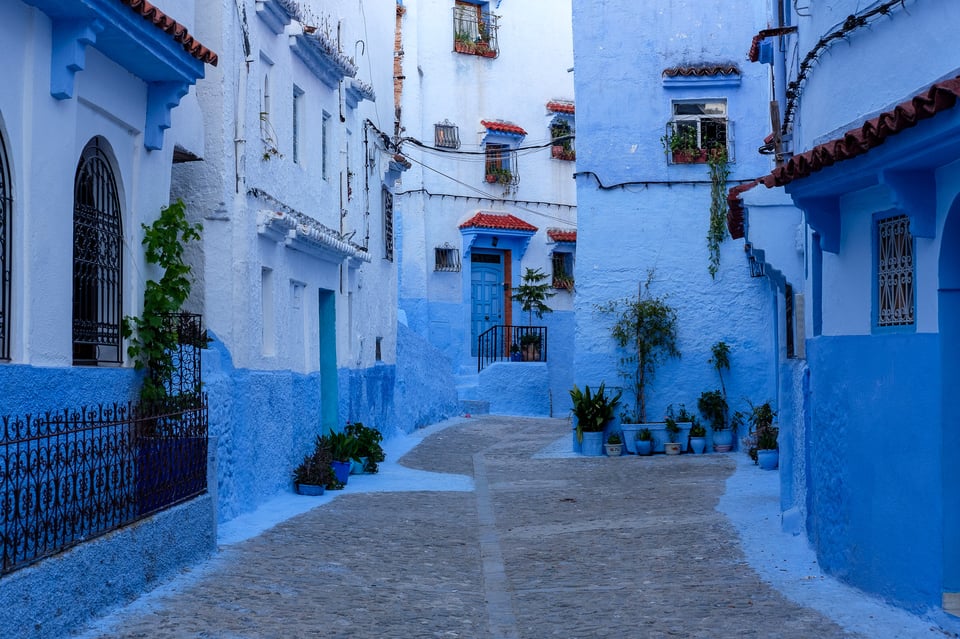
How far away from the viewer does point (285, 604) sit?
8.63 meters

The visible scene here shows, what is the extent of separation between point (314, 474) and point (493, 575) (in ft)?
18.9

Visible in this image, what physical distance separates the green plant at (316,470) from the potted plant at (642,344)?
23.5 ft

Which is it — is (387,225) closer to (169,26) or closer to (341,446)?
(341,446)

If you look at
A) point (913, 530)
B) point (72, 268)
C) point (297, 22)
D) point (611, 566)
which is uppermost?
point (297, 22)

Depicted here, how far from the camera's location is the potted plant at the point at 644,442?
20.6 metres

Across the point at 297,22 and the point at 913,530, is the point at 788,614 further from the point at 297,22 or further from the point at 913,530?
the point at 297,22

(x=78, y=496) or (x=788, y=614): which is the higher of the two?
(x=78, y=496)

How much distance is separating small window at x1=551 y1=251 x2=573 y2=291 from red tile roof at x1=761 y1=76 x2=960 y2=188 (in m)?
23.9

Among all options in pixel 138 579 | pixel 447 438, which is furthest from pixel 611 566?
pixel 447 438

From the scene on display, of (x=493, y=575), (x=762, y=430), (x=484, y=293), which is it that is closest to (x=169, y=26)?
(x=493, y=575)

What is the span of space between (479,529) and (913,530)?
18.4ft

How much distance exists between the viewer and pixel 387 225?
23.4 meters

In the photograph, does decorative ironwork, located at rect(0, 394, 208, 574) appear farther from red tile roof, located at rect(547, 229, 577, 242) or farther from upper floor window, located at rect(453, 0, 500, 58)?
upper floor window, located at rect(453, 0, 500, 58)

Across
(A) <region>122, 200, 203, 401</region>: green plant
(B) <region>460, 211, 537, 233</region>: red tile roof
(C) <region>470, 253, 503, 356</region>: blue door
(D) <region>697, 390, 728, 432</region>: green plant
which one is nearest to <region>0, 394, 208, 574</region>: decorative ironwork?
(A) <region>122, 200, 203, 401</region>: green plant
